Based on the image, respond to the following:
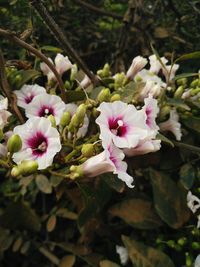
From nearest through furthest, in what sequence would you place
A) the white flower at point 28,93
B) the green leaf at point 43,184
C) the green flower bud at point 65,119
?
the green flower bud at point 65,119 → the white flower at point 28,93 → the green leaf at point 43,184

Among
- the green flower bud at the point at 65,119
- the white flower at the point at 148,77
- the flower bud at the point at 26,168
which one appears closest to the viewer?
the flower bud at the point at 26,168

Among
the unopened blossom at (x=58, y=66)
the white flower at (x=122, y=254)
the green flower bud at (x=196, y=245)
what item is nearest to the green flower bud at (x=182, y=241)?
the green flower bud at (x=196, y=245)

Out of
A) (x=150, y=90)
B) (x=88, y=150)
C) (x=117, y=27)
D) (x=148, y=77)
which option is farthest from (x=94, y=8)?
(x=88, y=150)

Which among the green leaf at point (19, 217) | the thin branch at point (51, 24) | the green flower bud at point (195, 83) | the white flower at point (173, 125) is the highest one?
the thin branch at point (51, 24)

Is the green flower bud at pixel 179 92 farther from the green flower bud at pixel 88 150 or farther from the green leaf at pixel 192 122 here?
the green flower bud at pixel 88 150

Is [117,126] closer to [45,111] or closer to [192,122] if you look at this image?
[45,111]

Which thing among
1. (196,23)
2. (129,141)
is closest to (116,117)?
(129,141)

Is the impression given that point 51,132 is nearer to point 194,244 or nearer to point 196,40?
point 194,244
